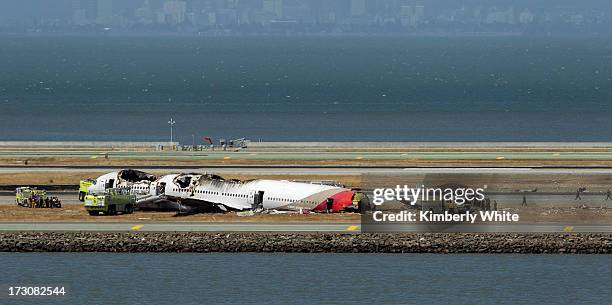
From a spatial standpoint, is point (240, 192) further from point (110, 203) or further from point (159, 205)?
point (110, 203)

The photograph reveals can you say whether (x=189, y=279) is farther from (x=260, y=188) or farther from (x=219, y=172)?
(x=219, y=172)

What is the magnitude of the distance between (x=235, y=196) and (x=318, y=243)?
11.4 metres

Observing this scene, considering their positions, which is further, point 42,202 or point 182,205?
point 42,202

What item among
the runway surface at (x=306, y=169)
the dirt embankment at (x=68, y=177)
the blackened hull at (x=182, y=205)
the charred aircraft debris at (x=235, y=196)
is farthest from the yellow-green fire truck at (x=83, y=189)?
the runway surface at (x=306, y=169)

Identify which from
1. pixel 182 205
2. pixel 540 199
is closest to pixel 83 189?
pixel 182 205

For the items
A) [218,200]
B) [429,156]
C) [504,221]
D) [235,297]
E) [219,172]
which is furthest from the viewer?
[429,156]

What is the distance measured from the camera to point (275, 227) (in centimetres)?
9206

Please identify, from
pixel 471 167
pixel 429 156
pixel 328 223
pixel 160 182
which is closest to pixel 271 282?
pixel 328 223

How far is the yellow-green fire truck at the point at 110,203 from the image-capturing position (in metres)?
96.3

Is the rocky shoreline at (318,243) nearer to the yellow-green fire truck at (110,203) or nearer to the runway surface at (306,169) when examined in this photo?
the yellow-green fire truck at (110,203)

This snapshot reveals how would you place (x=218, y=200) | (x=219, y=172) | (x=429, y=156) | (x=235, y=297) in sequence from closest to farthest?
(x=235, y=297), (x=218, y=200), (x=219, y=172), (x=429, y=156)

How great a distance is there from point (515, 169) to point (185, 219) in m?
40.5

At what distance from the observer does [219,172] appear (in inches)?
4828

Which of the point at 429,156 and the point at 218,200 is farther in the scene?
the point at 429,156
